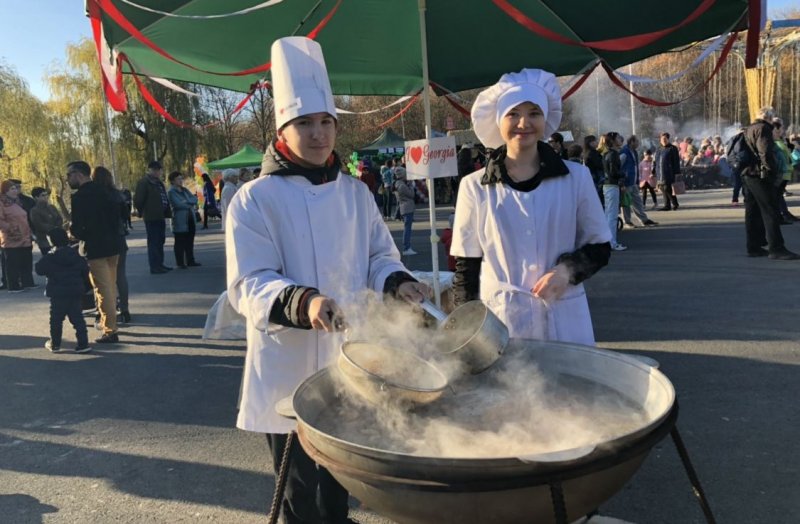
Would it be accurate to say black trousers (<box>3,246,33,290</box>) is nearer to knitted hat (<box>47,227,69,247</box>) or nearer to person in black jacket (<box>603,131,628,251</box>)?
knitted hat (<box>47,227,69,247</box>)

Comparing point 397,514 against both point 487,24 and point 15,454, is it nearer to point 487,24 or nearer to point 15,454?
point 15,454

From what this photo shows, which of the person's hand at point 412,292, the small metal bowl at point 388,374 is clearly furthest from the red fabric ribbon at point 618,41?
the small metal bowl at point 388,374

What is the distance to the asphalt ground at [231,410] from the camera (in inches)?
118

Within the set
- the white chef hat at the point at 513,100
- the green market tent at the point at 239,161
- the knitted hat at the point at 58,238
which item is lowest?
the knitted hat at the point at 58,238

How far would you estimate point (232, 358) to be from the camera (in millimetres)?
5453

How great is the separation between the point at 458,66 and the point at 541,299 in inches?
153

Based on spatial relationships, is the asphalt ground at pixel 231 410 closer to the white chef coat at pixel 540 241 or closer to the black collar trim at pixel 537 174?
the white chef coat at pixel 540 241

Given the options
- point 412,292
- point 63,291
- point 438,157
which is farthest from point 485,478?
point 63,291

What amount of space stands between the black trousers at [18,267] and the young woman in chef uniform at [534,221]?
9964mm

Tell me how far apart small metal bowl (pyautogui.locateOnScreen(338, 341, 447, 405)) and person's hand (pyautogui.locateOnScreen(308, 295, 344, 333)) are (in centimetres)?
8

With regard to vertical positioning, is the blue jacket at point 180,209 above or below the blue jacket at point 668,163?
below

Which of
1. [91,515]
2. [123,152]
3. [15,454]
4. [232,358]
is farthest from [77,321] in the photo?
[123,152]

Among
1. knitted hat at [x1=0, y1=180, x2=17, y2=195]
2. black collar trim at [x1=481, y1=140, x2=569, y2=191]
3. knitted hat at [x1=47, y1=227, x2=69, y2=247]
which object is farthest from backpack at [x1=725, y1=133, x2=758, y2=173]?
knitted hat at [x1=0, y1=180, x2=17, y2=195]

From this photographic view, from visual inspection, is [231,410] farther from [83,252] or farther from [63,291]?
[83,252]
